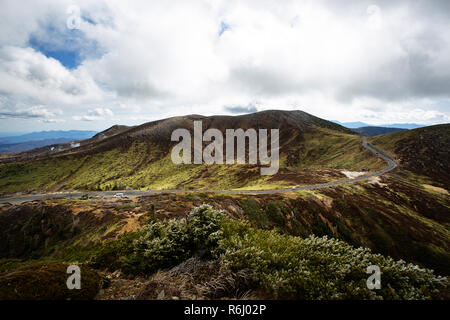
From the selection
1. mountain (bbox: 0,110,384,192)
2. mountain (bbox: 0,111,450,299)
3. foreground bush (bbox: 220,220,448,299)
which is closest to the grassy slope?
mountain (bbox: 0,110,384,192)

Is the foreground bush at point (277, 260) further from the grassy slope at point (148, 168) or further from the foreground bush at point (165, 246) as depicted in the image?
the grassy slope at point (148, 168)

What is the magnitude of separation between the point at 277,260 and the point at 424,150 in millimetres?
144846

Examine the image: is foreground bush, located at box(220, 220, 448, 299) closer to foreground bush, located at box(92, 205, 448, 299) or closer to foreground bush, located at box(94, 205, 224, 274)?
foreground bush, located at box(92, 205, 448, 299)

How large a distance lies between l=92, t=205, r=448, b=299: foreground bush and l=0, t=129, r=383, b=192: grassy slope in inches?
3542

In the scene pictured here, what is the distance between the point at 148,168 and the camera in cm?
15350

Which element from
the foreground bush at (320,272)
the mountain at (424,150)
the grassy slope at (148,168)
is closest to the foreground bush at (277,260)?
the foreground bush at (320,272)

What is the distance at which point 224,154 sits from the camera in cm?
16588

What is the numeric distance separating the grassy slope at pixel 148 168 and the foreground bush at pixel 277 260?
89966 mm

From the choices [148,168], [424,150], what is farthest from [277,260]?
[148,168]

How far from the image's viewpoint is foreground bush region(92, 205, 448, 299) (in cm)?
602

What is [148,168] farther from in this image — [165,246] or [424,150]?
[424,150]

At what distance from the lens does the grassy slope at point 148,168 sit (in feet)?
376

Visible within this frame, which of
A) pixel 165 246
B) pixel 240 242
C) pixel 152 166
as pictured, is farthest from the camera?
pixel 152 166

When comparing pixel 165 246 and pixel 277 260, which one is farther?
pixel 165 246
